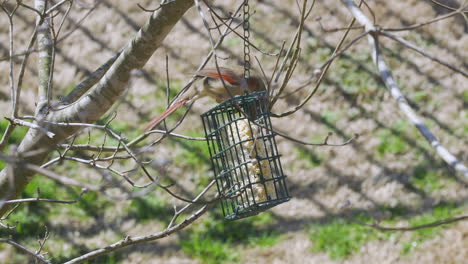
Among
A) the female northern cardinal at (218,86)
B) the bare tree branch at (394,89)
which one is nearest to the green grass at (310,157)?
the female northern cardinal at (218,86)

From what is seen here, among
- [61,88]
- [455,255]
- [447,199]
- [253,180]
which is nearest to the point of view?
[253,180]

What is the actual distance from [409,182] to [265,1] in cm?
242

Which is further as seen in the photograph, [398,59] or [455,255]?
[398,59]

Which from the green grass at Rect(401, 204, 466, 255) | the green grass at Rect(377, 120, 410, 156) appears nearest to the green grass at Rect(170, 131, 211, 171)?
the green grass at Rect(377, 120, 410, 156)

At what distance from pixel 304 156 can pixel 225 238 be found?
1125mm

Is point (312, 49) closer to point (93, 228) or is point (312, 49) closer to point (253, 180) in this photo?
point (93, 228)

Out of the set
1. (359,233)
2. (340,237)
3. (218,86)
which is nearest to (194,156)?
(340,237)

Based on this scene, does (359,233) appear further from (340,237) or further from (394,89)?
(394,89)

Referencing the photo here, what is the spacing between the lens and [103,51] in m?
6.35

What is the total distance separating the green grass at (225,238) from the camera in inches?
204

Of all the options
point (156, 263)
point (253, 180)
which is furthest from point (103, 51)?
point (253, 180)

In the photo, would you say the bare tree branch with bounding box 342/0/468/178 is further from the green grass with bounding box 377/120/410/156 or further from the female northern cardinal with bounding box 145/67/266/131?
the green grass with bounding box 377/120/410/156

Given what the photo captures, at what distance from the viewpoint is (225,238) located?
5.29m

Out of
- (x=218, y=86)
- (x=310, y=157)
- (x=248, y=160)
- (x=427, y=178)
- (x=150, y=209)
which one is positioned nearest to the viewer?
(x=248, y=160)
